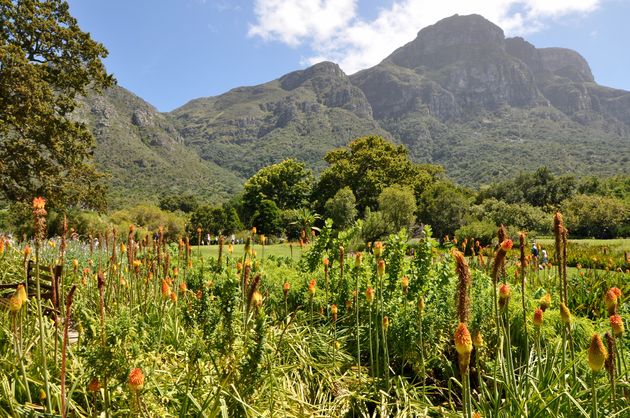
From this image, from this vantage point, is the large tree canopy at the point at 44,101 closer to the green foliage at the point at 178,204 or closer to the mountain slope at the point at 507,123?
the green foliage at the point at 178,204

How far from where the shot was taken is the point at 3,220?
2188 cm

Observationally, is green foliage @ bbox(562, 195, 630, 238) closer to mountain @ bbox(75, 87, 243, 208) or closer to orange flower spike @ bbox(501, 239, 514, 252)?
orange flower spike @ bbox(501, 239, 514, 252)

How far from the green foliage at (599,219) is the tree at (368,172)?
1300 cm

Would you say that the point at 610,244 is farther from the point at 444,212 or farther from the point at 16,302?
the point at 16,302

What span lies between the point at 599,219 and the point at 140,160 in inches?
3234

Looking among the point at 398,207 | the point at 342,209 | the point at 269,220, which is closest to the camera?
the point at 398,207

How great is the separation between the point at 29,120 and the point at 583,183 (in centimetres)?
5299

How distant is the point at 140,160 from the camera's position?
87.2m

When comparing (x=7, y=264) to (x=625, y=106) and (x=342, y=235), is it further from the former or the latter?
(x=625, y=106)

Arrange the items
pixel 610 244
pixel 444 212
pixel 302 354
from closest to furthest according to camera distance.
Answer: pixel 302 354
pixel 610 244
pixel 444 212

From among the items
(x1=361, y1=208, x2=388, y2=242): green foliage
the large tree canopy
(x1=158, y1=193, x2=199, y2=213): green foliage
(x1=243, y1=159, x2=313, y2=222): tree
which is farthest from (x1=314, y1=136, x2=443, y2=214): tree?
(x1=158, y1=193, x2=199, y2=213): green foliage

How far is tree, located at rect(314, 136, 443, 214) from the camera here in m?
36.1

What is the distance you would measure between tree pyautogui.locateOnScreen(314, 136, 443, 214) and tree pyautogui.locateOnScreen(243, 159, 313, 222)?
391cm

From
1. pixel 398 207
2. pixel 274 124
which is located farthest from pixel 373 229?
pixel 274 124
